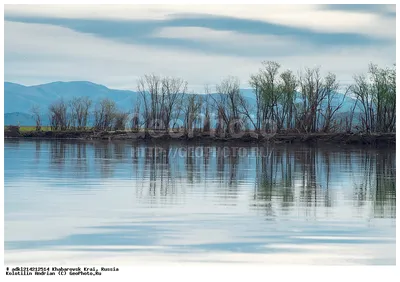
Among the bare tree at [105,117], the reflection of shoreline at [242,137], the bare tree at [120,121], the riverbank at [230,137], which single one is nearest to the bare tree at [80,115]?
the bare tree at [105,117]

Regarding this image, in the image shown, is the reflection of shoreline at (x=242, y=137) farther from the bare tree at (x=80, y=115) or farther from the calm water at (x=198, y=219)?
the calm water at (x=198, y=219)

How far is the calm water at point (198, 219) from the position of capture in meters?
10.6

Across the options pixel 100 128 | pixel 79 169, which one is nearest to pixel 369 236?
pixel 79 169

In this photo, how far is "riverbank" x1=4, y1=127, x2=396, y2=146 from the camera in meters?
63.2

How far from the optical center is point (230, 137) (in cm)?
7194

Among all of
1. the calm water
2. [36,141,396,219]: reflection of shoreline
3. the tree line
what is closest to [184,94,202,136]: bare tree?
the tree line

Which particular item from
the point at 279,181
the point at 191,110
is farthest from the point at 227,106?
the point at 279,181

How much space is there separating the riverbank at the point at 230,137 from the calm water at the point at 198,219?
41.5 meters

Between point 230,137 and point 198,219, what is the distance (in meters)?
58.6

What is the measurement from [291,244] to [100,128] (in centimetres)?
8146

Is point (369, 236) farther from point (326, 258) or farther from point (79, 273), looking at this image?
point (79, 273)

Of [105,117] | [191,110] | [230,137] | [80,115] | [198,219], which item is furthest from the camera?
[80,115]

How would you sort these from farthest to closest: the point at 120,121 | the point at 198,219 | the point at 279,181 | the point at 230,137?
the point at 120,121 → the point at 230,137 → the point at 279,181 → the point at 198,219

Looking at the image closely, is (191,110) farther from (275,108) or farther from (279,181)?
(279,181)
